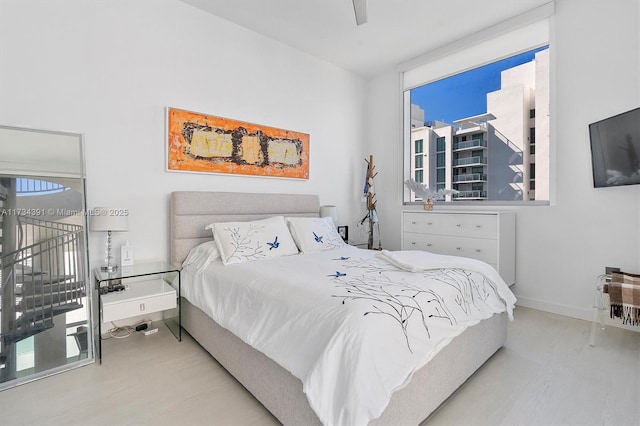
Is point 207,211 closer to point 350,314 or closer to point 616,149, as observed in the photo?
point 350,314

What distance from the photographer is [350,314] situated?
1.30 m

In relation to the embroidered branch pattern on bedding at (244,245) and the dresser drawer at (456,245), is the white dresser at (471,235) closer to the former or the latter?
the dresser drawer at (456,245)

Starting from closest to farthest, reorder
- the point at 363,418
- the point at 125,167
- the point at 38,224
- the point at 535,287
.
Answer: the point at 363,418
the point at 38,224
the point at 125,167
the point at 535,287

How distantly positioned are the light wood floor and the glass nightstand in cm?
29

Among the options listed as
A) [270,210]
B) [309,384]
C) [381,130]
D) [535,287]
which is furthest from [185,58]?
[535,287]

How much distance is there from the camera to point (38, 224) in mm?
2096

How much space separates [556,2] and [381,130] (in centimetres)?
223

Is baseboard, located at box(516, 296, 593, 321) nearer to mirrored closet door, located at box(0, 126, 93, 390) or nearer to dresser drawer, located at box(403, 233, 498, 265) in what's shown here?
dresser drawer, located at box(403, 233, 498, 265)

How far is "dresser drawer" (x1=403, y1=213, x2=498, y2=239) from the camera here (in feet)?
10.0

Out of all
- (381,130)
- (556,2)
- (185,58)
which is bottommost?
(381,130)

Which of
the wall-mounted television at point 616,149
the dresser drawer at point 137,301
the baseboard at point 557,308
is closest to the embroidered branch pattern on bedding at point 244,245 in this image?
the dresser drawer at point 137,301

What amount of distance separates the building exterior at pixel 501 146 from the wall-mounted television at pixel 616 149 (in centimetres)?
48

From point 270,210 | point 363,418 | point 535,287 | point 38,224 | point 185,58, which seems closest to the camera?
point 363,418

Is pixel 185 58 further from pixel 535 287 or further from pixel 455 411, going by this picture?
pixel 535 287
